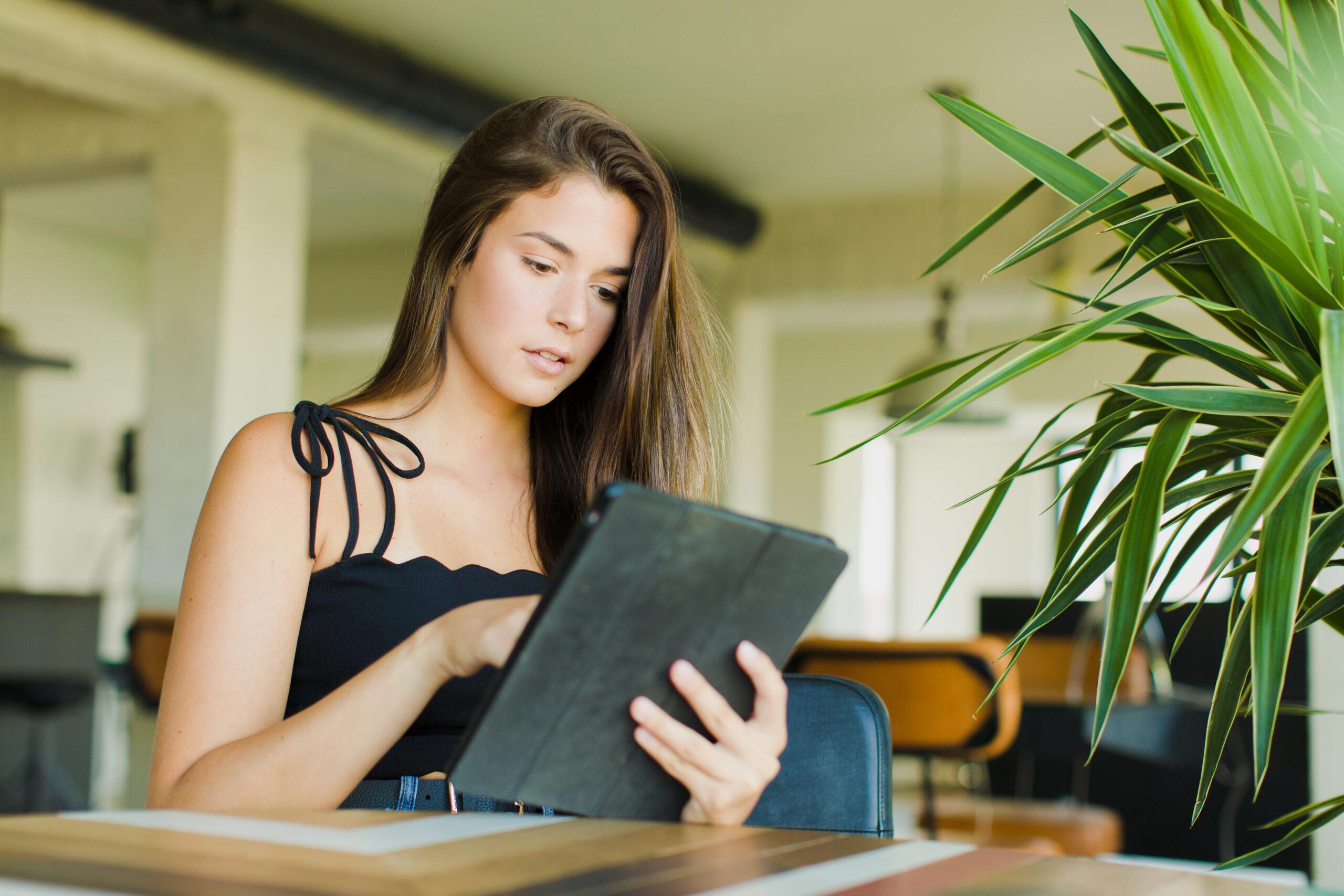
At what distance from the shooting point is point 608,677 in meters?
0.79

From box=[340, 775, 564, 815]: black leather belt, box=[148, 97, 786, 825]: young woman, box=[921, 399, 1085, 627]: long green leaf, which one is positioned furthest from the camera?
box=[340, 775, 564, 815]: black leather belt

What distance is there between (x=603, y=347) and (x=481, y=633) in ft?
2.51

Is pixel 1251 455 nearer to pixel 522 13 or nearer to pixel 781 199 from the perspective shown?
pixel 522 13

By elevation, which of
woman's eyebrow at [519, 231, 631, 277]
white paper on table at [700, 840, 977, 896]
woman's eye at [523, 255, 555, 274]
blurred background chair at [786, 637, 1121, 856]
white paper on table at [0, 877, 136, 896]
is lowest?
blurred background chair at [786, 637, 1121, 856]

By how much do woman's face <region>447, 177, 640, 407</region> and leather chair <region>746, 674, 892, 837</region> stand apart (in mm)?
454

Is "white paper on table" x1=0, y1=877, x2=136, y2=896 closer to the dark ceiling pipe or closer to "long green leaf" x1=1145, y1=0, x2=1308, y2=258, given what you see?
"long green leaf" x1=1145, y1=0, x2=1308, y2=258

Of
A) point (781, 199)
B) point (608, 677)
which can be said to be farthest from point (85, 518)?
point (608, 677)

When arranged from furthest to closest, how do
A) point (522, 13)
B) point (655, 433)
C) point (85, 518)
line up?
point (85, 518) → point (522, 13) → point (655, 433)

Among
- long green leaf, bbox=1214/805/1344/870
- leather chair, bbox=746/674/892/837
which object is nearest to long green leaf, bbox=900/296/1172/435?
leather chair, bbox=746/674/892/837

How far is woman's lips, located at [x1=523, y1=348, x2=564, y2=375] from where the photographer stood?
1.36 metres

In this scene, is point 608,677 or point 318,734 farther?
point 318,734

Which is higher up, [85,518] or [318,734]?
[85,518]

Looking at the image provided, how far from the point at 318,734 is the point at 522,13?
143 inches

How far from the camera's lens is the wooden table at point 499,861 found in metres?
0.61
